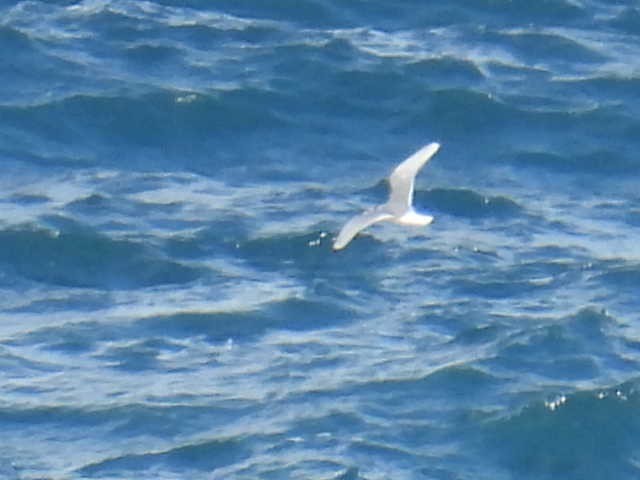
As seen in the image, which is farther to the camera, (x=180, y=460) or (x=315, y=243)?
(x=315, y=243)

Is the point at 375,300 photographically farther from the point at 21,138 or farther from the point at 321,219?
the point at 21,138

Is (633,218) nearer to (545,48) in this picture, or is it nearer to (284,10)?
(545,48)

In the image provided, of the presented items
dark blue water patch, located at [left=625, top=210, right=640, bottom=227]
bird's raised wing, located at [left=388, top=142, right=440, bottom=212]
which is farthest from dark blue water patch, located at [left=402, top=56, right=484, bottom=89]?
bird's raised wing, located at [left=388, top=142, right=440, bottom=212]

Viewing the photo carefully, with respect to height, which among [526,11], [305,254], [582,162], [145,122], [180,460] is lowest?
[180,460]

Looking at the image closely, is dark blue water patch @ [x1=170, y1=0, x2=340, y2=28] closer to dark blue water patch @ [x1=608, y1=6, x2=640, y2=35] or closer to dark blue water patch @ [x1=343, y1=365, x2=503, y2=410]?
dark blue water patch @ [x1=608, y1=6, x2=640, y2=35]

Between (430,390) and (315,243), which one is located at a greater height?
(315,243)

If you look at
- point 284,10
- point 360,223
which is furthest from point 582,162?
point 284,10
